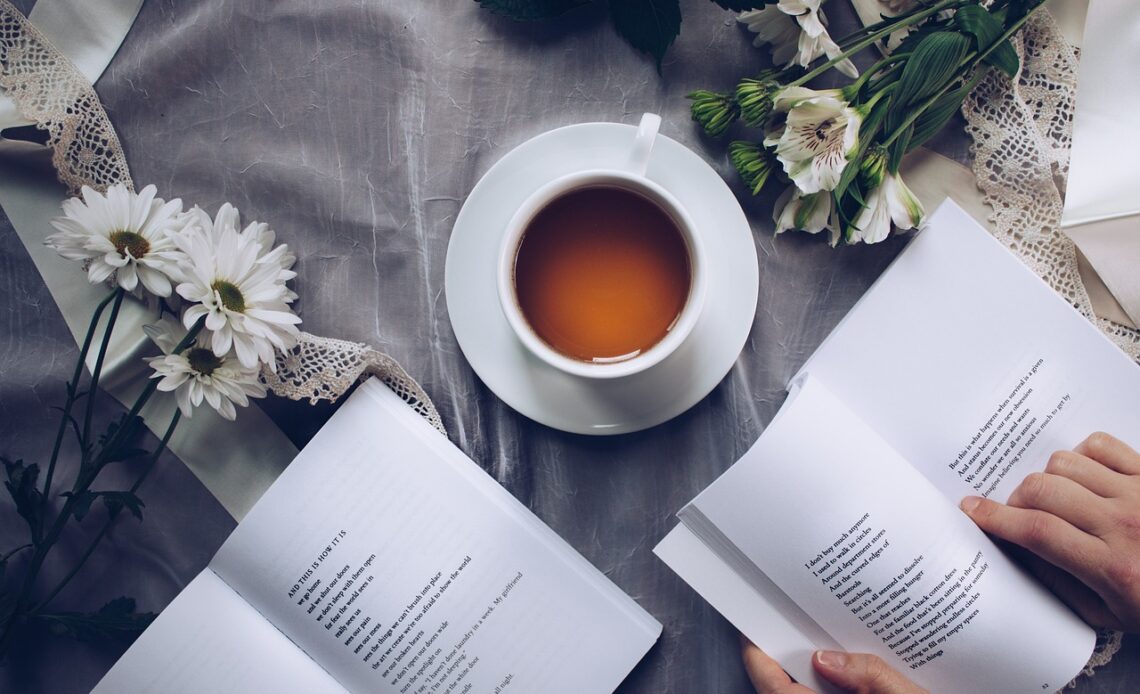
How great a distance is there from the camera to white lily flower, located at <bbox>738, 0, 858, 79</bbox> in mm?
635

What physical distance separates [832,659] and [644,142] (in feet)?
1.78

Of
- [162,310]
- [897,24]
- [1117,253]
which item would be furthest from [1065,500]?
[162,310]

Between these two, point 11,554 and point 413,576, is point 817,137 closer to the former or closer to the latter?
point 413,576

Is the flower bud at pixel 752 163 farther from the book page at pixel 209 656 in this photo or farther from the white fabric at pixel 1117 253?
the book page at pixel 209 656

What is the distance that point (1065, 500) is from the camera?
27.5 inches

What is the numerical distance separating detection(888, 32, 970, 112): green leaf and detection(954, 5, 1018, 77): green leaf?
12mm

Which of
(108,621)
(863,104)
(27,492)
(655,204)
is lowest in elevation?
(108,621)

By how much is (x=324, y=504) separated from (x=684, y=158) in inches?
19.9

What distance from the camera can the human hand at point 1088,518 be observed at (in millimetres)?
700

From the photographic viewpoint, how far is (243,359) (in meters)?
0.66

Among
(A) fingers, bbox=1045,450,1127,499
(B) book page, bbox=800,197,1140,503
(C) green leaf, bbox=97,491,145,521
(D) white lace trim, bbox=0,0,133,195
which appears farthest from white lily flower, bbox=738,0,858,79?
(C) green leaf, bbox=97,491,145,521

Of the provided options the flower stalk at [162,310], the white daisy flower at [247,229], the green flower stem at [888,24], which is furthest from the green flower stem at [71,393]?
the green flower stem at [888,24]

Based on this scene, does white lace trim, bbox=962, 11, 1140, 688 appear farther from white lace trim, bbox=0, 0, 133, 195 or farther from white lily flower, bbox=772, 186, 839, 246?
white lace trim, bbox=0, 0, 133, 195

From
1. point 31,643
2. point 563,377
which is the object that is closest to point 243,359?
point 563,377
